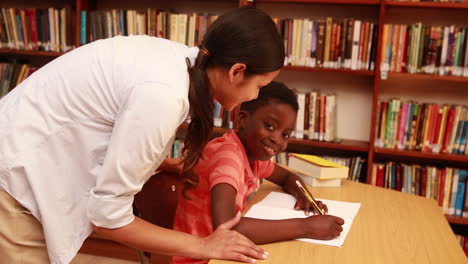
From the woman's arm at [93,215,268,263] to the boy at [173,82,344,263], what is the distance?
0.29 ft

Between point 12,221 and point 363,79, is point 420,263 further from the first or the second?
point 363,79

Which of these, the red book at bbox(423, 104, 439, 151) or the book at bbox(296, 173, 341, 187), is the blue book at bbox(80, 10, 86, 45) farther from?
the red book at bbox(423, 104, 439, 151)

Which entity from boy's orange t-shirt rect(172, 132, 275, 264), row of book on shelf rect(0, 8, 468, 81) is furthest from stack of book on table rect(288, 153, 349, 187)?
row of book on shelf rect(0, 8, 468, 81)

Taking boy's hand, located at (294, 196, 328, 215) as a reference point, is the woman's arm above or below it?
above

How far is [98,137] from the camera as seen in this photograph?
0.94 m

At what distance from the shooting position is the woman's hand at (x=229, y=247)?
979 millimetres

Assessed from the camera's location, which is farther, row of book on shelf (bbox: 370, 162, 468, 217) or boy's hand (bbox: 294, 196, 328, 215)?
row of book on shelf (bbox: 370, 162, 468, 217)

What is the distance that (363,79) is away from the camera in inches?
115

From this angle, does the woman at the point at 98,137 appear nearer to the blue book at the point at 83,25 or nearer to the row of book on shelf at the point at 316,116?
the row of book on shelf at the point at 316,116

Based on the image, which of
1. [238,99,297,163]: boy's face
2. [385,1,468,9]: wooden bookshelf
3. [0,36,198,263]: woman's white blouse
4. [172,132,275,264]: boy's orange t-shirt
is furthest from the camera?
[385,1,468,9]: wooden bookshelf

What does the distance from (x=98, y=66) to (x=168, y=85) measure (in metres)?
0.18

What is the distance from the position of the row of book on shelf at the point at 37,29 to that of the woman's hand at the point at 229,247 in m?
2.43

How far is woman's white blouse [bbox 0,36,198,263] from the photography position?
0.86 meters

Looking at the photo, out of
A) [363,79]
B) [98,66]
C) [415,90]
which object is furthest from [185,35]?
[98,66]
